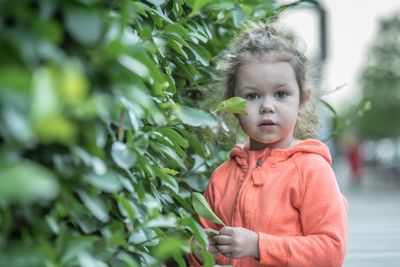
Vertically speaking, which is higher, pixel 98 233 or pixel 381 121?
pixel 98 233

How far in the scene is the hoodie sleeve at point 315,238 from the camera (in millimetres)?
1686

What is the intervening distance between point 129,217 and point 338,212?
2.25 feet

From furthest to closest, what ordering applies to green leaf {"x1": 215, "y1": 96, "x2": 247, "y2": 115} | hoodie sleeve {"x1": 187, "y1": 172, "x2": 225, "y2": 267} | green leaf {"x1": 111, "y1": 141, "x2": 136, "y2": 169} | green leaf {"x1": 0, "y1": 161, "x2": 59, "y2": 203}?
hoodie sleeve {"x1": 187, "y1": 172, "x2": 225, "y2": 267}, green leaf {"x1": 215, "y1": 96, "x2": 247, "y2": 115}, green leaf {"x1": 111, "y1": 141, "x2": 136, "y2": 169}, green leaf {"x1": 0, "y1": 161, "x2": 59, "y2": 203}

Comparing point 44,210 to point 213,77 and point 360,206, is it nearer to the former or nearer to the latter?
point 213,77

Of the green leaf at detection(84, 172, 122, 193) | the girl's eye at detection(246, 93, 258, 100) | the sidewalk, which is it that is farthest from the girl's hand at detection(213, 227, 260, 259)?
the sidewalk

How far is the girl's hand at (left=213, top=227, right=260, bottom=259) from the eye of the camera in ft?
5.54

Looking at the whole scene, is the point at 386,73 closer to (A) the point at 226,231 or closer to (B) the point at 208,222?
(B) the point at 208,222

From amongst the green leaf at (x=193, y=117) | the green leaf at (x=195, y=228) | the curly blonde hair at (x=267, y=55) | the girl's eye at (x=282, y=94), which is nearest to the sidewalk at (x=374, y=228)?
the curly blonde hair at (x=267, y=55)

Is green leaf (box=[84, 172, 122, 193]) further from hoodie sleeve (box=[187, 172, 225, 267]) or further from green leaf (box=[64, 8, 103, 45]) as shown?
hoodie sleeve (box=[187, 172, 225, 267])

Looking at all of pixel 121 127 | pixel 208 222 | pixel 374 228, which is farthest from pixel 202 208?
pixel 374 228

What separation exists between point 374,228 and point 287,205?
869 cm

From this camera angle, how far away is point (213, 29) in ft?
7.26

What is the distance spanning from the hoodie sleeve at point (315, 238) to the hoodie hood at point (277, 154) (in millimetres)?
141

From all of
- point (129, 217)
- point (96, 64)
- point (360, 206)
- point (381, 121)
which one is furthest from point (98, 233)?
point (381, 121)
